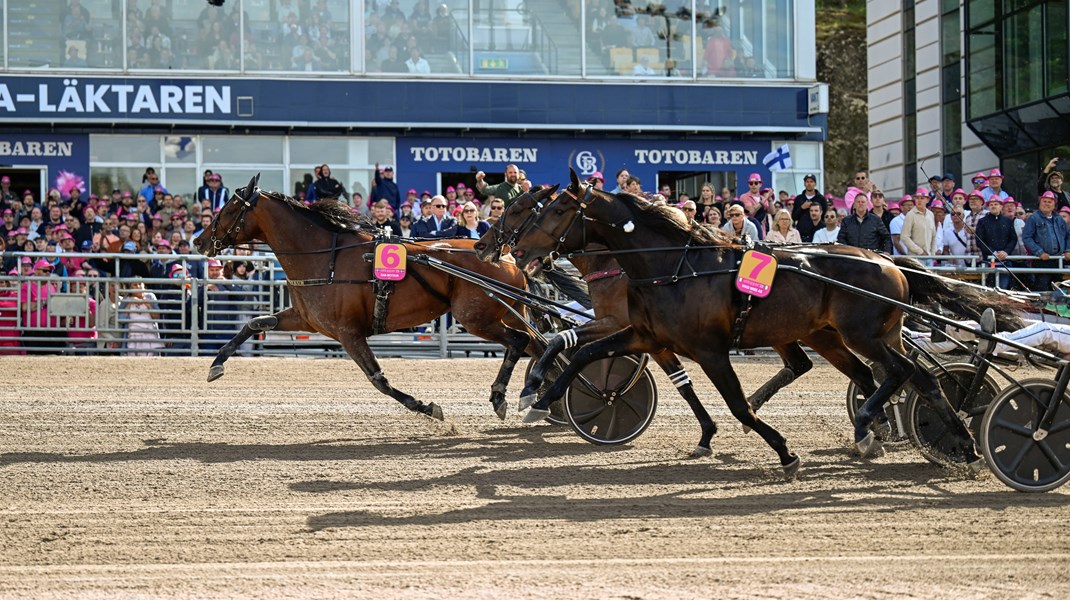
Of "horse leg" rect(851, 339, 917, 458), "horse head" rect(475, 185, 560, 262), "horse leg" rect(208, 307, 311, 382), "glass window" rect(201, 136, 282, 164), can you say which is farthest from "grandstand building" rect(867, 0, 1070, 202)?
"horse head" rect(475, 185, 560, 262)

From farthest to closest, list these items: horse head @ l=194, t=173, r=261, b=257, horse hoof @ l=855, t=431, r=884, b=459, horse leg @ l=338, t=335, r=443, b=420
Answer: horse head @ l=194, t=173, r=261, b=257 < horse leg @ l=338, t=335, r=443, b=420 < horse hoof @ l=855, t=431, r=884, b=459

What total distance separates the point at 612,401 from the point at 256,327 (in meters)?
2.87

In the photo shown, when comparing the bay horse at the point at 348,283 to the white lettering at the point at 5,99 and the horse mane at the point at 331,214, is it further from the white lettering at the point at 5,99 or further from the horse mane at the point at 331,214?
the white lettering at the point at 5,99

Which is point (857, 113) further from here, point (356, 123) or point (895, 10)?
point (356, 123)

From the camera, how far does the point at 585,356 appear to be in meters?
8.15

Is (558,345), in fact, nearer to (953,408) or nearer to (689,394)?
(689,394)

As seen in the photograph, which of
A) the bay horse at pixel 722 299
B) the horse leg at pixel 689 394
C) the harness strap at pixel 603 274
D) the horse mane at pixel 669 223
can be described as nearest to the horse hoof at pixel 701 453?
the horse leg at pixel 689 394

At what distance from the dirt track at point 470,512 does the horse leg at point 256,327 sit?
461 mm

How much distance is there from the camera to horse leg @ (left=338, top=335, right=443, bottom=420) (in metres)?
9.84

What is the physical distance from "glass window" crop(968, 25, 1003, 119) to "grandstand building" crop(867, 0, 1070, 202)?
0.7 inches

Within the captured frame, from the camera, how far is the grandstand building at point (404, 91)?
20.8 metres

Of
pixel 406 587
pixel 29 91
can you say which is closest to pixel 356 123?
pixel 29 91

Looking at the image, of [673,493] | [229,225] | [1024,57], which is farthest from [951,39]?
[673,493]

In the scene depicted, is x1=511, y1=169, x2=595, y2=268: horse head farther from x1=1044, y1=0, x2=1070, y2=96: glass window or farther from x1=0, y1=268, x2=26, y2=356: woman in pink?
x1=1044, y1=0, x2=1070, y2=96: glass window
